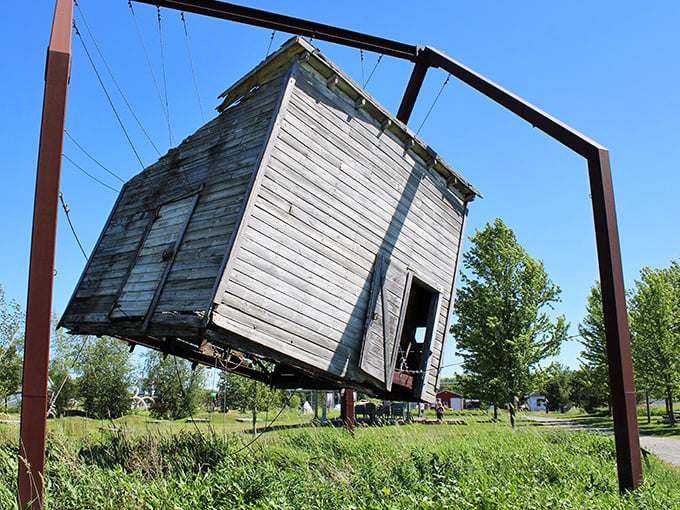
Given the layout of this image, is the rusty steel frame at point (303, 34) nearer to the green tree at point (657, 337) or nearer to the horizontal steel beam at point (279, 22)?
the horizontal steel beam at point (279, 22)

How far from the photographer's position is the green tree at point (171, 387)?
3238cm

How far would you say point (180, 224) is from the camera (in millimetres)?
8930

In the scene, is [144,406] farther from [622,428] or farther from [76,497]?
[622,428]

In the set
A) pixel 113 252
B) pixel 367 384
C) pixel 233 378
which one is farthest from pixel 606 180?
pixel 233 378

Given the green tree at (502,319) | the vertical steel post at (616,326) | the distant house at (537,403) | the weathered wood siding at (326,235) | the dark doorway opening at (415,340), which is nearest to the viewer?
the vertical steel post at (616,326)

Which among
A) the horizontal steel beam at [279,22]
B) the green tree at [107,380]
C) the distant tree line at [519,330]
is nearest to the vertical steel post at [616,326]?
the horizontal steel beam at [279,22]

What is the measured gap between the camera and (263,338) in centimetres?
741

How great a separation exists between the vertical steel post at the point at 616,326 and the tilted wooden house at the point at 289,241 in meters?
3.76

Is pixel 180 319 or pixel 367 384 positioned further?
pixel 367 384

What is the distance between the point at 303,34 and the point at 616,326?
831 cm

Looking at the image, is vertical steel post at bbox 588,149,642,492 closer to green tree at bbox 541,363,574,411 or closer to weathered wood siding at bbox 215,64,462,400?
weathered wood siding at bbox 215,64,462,400

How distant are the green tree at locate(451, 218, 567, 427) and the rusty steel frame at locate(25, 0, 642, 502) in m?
15.0

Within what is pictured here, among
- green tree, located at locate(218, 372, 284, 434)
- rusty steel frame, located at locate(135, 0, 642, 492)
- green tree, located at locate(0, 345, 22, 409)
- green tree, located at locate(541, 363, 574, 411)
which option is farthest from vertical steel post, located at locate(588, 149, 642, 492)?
green tree, located at locate(541, 363, 574, 411)

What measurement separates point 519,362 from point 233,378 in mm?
15120
